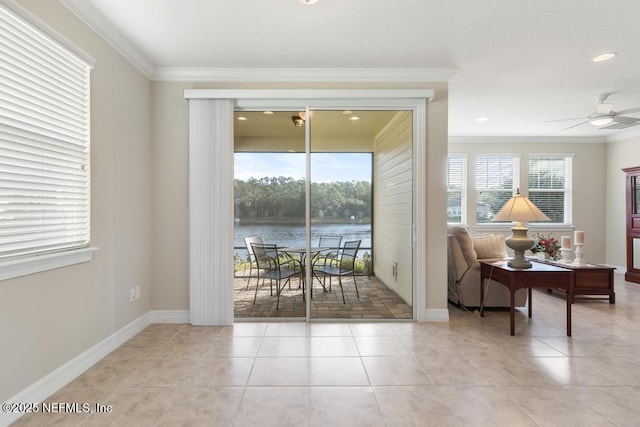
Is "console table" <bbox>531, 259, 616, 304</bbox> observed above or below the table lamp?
below

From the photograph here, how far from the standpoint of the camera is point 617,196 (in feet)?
20.8

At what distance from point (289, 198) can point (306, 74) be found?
1.31 meters

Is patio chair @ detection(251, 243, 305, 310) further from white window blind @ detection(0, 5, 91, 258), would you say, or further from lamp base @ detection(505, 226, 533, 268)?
lamp base @ detection(505, 226, 533, 268)

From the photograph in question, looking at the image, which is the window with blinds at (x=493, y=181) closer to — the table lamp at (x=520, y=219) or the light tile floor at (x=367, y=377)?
the table lamp at (x=520, y=219)

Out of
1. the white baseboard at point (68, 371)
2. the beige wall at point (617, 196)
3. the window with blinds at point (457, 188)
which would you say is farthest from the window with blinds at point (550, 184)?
the white baseboard at point (68, 371)

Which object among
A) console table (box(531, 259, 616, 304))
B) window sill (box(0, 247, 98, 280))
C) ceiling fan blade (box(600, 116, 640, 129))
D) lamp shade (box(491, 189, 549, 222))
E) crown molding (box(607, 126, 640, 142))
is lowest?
console table (box(531, 259, 616, 304))

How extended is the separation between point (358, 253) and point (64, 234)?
8.59 ft

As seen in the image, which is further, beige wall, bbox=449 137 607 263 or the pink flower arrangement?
beige wall, bbox=449 137 607 263

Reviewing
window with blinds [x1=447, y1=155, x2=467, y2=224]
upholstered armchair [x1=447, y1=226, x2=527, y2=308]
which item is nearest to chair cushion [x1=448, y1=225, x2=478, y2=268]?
upholstered armchair [x1=447, y1=226, x2=527, y2=308]

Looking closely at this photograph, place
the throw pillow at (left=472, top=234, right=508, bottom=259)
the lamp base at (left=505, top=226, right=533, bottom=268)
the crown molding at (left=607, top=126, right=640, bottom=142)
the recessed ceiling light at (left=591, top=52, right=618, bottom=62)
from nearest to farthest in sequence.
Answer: the recessed ceiling light at (left=591, top=52, right=618, bottom=62)
the lamp base at (left=505, top=226, right=533, bottom=268)
the throw pillow at (left=472, top=234, right=508, bottom=259)
the crown molding at (left=607, top=126, right=640, bottom=142)

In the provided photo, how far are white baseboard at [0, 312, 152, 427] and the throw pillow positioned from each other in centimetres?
399

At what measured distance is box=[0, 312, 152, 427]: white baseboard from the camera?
194 cm

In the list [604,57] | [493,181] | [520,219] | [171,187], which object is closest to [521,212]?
[520,219]

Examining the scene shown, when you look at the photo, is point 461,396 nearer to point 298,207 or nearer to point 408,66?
point 298,207
